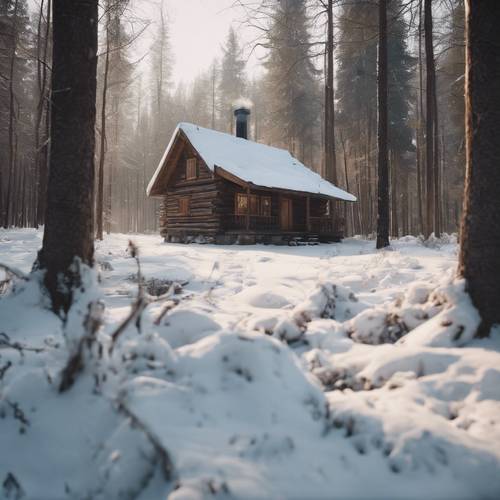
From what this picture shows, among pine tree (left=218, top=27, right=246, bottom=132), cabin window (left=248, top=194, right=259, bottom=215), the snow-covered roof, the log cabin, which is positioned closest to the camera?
the snow-covered roof

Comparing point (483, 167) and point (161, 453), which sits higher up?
point (483, 167)

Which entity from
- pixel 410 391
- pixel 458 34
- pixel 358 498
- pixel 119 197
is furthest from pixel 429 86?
pixel 119 197

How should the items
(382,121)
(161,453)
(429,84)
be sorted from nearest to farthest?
(161,453)
(382,121)
(429,84)

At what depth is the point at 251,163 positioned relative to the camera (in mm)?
16781

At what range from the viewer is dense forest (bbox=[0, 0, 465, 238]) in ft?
45.2

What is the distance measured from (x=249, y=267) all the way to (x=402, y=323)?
4347 millimetres

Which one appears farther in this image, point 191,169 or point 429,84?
point 191,169

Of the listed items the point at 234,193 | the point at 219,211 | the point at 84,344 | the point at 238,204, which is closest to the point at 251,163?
the point at 234,193

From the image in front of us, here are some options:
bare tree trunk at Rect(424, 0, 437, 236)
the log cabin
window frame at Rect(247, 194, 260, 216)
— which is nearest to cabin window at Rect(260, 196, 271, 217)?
the log cabin

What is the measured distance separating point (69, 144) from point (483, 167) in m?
3.86

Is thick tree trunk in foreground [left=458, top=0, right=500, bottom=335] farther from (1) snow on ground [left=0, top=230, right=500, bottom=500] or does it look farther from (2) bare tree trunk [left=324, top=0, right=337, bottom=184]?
(2) bare tree trunk [left=324, top=0, right=337, bottom=184]

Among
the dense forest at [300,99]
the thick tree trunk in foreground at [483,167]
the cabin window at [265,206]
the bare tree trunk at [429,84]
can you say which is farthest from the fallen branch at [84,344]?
the cabin window at [265,206]

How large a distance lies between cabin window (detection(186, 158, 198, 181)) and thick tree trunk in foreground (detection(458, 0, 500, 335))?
594 inches

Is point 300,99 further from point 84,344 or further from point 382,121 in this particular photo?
point 84,344
